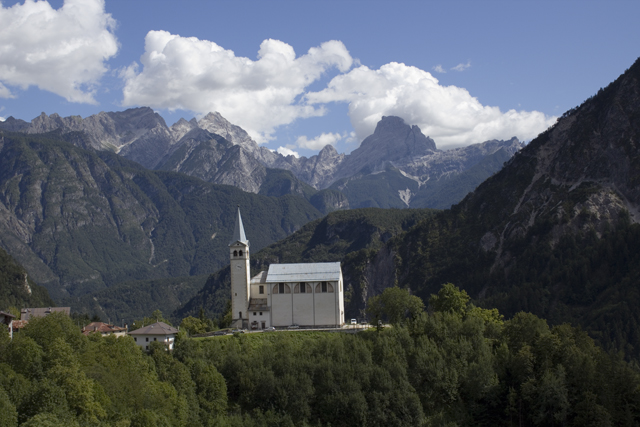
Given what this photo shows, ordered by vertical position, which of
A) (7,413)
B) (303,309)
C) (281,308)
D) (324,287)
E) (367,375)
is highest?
(324,287)

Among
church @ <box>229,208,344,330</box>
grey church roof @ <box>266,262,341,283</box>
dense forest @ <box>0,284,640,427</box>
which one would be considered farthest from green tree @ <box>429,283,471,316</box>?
grey church roof @ <box>266,262,341,283</box>

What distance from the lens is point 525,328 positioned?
4154 inches

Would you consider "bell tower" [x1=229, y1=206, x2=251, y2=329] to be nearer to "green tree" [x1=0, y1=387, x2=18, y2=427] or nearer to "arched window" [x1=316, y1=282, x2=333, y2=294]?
"arched window" [x1=316, y1=282, x2=333, y2=294]

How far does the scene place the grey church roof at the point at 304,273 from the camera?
119 metres

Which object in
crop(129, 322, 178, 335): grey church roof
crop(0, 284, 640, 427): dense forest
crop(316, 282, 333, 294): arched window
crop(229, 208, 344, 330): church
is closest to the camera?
crop(0, 284, 640, 427): dense forest

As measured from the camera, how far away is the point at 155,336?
101 m

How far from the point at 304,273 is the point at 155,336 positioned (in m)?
29.6

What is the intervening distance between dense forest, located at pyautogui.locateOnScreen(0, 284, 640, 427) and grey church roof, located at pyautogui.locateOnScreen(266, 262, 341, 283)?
42.8 ft

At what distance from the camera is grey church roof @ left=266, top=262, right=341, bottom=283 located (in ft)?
389

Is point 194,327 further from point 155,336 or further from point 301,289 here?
point 301,289

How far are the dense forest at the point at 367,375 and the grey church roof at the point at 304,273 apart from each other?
42.8ft

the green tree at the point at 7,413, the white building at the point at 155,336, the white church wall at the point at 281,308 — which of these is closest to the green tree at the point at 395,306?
the white church wall at the point at 281,308

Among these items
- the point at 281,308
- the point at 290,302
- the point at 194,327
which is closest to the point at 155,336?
the point at 194,327

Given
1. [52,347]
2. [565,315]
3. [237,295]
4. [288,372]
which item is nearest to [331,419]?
[288,372]
